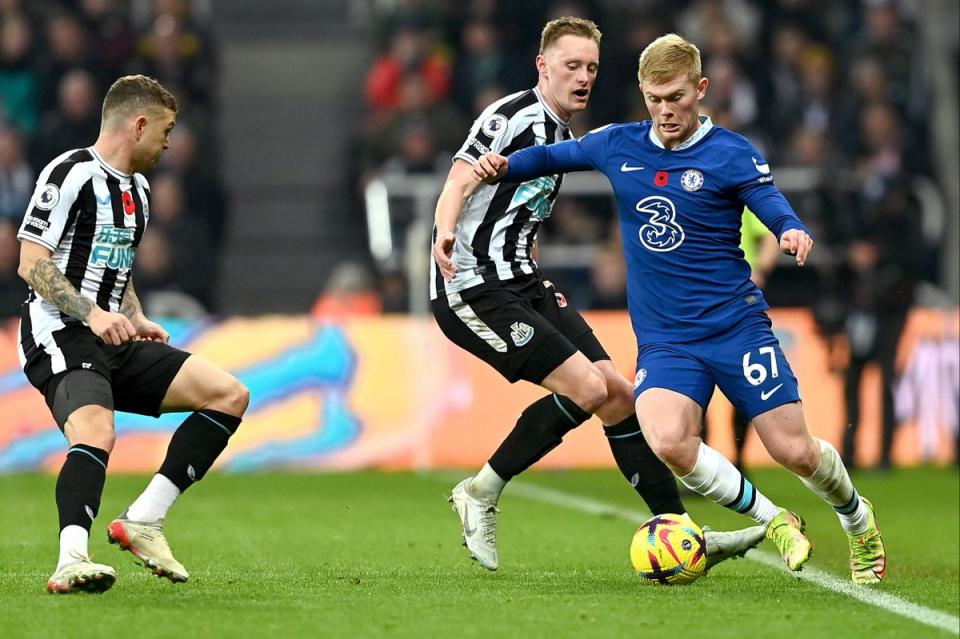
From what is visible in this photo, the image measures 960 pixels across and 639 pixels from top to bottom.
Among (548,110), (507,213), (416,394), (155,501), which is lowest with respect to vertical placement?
(416,394)

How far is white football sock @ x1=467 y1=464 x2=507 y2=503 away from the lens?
7363 mm

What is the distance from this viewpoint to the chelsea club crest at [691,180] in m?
6.66

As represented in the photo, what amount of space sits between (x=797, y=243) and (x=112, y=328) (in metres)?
2.46

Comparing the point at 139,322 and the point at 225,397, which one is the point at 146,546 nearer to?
the point at 225,397

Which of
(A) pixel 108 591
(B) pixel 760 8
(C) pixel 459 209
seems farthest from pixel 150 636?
(B) pixel 760 8

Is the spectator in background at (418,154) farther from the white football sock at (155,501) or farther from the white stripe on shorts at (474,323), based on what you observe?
the white football sock at (155,501)

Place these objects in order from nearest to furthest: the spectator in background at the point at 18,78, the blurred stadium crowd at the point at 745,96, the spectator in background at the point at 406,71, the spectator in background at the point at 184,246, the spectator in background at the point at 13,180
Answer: the blurred stadium crowd at the point at 745,96 < the spectator in background at the point at 184,246 < the spectator in background at the point at 13,180 < the spectator in background at the point at 18,78 < the spectator in background at the point at 406,71

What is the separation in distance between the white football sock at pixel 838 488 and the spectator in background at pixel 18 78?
12.2m

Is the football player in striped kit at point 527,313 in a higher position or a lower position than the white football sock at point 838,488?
higher

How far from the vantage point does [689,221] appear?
6.71 meters

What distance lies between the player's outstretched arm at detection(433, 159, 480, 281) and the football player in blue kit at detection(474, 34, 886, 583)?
177mm

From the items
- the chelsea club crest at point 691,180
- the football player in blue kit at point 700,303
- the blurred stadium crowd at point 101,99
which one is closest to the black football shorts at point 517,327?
the football player in blue kit at point 700,303

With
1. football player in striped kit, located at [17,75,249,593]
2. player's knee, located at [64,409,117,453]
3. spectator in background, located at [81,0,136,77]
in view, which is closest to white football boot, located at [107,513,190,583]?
football player in striped kit, located at [17,75,249,593]

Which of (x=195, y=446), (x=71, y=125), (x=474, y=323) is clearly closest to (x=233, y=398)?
(x=195, y=446)
